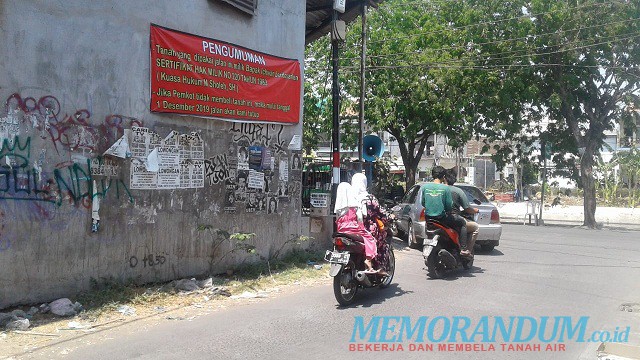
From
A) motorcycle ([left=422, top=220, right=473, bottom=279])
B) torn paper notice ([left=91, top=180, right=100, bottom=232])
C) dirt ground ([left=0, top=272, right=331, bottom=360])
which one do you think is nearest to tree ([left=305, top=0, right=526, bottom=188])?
motorcycle ([left=422, top=220, right=473, bottom=279])

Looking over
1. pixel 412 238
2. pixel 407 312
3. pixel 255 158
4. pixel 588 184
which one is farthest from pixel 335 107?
pixel 588 184

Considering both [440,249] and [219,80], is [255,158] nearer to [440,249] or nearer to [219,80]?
[219,80]

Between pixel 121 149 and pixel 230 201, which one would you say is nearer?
pixel 121 149

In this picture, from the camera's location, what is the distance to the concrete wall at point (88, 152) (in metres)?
6.43

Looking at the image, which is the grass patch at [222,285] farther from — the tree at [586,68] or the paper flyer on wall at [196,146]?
the tree at [586,68]

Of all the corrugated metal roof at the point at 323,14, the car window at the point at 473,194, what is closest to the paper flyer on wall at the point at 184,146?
the corrugated metal roof at the point at 323,14

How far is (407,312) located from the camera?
7.04 m

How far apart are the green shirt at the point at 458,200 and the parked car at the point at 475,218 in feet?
5.51

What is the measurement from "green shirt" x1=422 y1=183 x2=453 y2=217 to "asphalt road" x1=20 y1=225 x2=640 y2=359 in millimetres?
1159

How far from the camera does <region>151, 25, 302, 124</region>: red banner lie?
8.02 metres

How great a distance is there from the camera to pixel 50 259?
6.74 metres

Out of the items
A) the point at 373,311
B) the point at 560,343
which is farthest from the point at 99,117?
the point at 560,343

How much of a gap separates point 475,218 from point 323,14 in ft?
19.5

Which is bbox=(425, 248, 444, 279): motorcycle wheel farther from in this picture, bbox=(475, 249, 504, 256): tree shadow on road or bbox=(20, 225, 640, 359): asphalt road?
bbox=(475, 249, 504, 256): tree shadow on road
